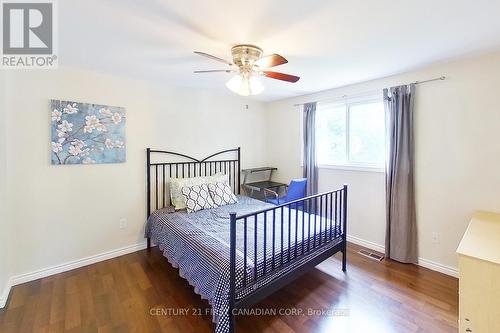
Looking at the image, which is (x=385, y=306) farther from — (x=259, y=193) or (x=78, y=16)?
(x=78, y=16)

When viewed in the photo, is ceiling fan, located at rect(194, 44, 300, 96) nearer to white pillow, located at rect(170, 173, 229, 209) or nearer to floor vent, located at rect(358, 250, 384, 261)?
white pillow, located at rect(170, 173, 229, 209)

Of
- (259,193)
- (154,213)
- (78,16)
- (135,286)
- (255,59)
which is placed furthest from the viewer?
(259,193)

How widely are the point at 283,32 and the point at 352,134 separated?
83.9 inches

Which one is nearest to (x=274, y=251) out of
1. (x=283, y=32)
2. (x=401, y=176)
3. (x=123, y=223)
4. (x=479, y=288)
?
(x=479, y=288)

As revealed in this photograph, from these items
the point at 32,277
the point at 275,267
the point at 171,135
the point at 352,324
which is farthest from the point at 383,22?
the point at 32,277

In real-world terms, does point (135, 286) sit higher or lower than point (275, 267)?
lower

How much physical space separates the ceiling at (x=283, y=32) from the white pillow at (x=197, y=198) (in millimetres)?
1472

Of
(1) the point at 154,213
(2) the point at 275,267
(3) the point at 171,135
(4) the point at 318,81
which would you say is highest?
(4) the point at 318,81

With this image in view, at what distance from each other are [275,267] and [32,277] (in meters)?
2.55

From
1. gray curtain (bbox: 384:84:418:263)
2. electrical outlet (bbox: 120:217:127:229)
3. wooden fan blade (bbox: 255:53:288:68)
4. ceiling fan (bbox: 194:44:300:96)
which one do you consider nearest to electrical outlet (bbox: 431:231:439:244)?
gray curtain (bbox: 384:84:418:263)

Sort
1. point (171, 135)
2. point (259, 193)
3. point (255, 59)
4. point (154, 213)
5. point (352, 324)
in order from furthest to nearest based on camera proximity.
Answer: point (259, 193)
point (171, 135)
point (154, 213)
point (255, 59)
point (352, 324)

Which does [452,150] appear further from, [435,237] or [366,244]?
[366,244]

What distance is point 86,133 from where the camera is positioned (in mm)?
2680

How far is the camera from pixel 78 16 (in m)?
1.58
